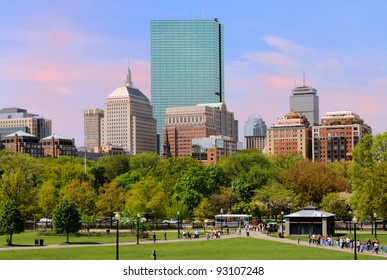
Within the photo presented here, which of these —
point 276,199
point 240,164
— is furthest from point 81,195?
point 240,164

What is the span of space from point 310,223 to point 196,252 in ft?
81.1

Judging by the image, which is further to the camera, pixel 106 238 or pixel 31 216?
pixel 31 216

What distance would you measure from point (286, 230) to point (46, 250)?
96.0ft

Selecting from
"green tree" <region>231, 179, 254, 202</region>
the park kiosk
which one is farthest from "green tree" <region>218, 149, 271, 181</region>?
the park kiosk

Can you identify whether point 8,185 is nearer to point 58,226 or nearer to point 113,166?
point 58,226

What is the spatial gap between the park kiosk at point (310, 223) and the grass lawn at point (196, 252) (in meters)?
12.8

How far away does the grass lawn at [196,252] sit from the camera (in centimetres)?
4778

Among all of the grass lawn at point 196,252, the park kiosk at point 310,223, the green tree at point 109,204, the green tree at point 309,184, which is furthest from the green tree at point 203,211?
the grass lawn at point 196,252

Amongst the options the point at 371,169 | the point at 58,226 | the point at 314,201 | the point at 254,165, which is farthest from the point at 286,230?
the point at 254,165

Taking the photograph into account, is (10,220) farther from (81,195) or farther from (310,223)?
(310,223)

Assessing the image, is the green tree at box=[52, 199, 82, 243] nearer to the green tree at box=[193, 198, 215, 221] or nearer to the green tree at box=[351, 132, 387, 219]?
the green tree at box=[193, 198, 215, 221]

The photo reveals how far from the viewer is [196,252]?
5306cm

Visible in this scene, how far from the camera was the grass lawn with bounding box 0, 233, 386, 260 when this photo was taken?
47781 mm
